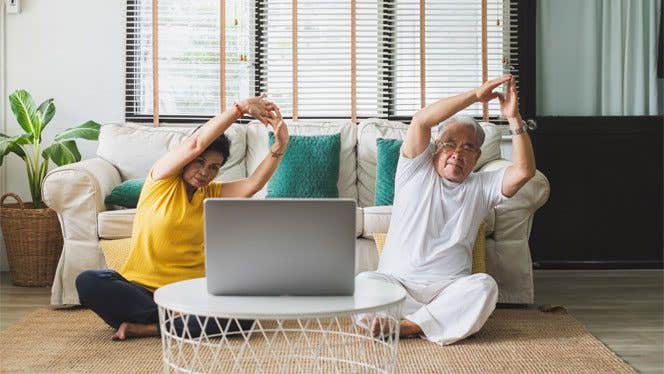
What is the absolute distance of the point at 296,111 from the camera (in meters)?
5.30

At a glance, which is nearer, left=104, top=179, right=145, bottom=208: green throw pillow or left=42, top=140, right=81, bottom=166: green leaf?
left=104, top=179, right=145, bottom=208: green throw pillow

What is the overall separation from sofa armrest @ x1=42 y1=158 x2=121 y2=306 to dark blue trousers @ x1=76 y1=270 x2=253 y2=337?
2.36ft

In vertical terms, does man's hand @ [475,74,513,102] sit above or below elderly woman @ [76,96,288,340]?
above

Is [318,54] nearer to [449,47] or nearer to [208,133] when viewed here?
[449,47]

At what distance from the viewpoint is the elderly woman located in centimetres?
292

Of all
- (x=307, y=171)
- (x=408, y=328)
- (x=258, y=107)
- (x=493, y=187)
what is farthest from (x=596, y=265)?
(x=258, y=107)

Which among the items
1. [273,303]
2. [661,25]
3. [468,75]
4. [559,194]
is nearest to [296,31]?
[468,75]

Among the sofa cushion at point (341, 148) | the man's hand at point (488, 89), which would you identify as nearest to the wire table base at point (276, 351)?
the man's hand at point (488, 89)

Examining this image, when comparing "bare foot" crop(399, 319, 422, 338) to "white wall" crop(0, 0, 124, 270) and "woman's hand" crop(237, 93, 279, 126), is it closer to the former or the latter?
"woman's hand" crop(237, 93, 279, 126)

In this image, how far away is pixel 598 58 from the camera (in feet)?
17.5

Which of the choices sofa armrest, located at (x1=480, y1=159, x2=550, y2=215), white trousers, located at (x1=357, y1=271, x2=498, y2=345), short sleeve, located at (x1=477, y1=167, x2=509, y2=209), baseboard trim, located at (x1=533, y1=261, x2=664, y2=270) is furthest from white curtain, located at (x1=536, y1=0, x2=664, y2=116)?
white trousers, located at (x1=357, y1=271, x2=498, y2=345)

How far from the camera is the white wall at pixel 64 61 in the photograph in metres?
5.10

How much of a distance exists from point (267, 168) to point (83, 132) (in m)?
2.13

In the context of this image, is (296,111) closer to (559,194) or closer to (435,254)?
(559,194)
